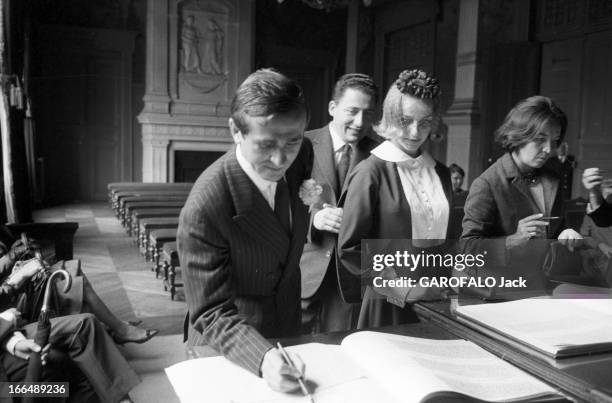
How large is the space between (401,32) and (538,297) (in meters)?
10.0

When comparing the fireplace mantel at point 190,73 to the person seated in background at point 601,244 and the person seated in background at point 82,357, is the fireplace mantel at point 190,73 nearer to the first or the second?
the person seated in background at point 82,357

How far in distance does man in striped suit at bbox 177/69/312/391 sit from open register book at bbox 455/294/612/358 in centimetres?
45

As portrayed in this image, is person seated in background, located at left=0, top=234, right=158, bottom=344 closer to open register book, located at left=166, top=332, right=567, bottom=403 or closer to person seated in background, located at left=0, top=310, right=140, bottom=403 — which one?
person seated in background, located at left=0, top=310, right=140, bottom=403

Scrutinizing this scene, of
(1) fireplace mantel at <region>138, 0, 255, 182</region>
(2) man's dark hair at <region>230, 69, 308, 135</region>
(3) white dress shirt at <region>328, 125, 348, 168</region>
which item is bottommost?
(3) white dress shirt at <region>328, 125, 348, 168</region>

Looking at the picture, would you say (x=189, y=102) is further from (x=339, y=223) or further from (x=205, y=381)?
(x=205, y=381)

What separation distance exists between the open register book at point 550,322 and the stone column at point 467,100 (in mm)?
6624

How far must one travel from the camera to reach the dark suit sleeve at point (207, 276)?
1.15m

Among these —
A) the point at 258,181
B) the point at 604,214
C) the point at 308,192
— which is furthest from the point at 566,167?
the point at 258,181

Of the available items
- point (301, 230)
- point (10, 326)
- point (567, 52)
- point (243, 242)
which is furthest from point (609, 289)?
point (567, 52)

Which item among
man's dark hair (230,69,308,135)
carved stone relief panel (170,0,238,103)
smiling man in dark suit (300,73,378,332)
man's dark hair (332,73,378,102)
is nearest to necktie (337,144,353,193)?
smiling man in dark suit (300,73,378,332)

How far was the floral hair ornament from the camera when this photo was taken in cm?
175

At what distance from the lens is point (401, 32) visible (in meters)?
10.8

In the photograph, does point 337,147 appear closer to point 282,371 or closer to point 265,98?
point 265,98

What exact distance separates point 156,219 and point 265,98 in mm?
4833
